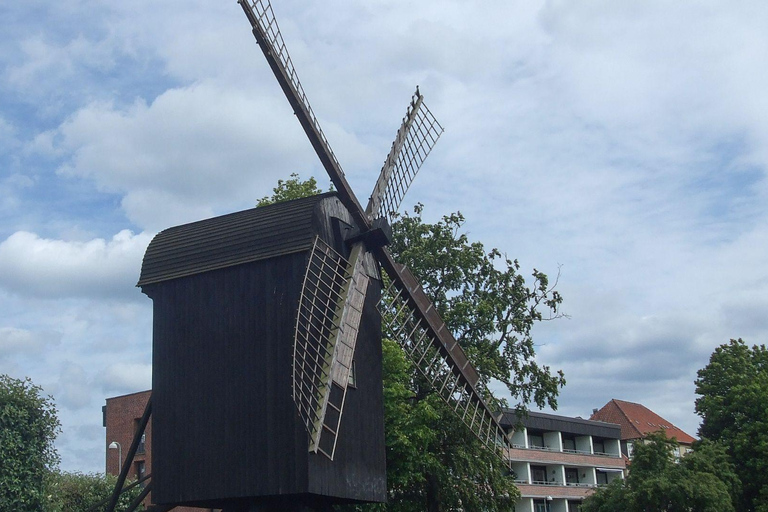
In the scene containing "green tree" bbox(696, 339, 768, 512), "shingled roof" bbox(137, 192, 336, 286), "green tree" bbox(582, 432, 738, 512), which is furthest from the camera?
"green tree" bbox(696, 339, 768, 512)

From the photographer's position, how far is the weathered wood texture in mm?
17422

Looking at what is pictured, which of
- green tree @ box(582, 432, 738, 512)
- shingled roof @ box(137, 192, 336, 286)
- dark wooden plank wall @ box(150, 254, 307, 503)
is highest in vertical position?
shingled roof @ box(137, 192, 336, 286)

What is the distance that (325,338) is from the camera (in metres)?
17.8

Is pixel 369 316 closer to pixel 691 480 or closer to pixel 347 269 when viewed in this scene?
pixel 347 269

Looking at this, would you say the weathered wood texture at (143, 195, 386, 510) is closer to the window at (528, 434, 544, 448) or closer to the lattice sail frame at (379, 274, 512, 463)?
the lattice sail frame at (379, 274, 512, 463)

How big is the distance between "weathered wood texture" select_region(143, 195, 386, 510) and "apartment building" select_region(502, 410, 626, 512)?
1414 inches

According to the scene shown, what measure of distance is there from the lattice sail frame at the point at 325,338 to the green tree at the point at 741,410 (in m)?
26.9

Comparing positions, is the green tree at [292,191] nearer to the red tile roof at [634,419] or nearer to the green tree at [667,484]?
the green tree at [667,484]

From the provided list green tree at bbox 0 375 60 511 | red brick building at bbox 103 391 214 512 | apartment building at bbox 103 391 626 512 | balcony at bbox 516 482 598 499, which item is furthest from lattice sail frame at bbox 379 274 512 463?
balcony at bbox 516 482 598 499

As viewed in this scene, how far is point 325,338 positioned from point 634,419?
6631 cm

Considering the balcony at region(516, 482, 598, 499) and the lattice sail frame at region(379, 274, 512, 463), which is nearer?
the lattice sail frame at region(379, 274, 512, 463)

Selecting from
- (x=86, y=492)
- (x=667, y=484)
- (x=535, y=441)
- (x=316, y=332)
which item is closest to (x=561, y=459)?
(x=535, y=441)

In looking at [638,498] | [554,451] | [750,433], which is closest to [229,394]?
[638,498]

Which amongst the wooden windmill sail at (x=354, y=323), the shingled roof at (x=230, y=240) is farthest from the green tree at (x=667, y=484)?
the shingled roof at (x=230, y=240)
